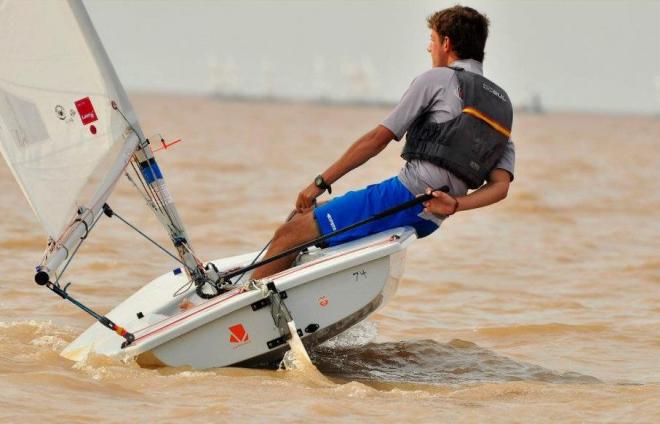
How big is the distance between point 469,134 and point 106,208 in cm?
167

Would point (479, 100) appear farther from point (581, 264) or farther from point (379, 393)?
point (581, 264)

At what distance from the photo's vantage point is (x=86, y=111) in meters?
5.53

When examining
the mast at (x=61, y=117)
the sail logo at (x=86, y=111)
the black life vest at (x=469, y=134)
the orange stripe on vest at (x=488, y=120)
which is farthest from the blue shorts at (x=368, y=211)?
the sail logo at (x=86, y=111)

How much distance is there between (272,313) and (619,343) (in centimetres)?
259

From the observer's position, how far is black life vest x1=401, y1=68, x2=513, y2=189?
17.5ft

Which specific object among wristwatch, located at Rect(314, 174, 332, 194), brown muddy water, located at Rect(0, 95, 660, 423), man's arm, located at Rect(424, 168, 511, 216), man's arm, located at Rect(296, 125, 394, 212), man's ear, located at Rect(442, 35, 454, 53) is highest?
man's ear, located at Rect(442, 35, 454, 53)

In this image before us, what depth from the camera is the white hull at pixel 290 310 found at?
5312 mm

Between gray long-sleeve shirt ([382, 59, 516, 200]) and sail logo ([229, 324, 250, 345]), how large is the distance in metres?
0.96

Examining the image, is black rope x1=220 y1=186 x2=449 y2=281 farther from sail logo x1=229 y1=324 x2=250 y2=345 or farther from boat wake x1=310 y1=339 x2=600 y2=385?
boat wake x1=310 y1=339 x2=600 y2=385

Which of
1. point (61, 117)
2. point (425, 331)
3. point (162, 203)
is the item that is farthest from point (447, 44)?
point (425, 331)

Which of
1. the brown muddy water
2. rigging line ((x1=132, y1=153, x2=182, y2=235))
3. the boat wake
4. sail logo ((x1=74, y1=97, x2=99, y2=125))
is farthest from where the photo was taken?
the boat wake

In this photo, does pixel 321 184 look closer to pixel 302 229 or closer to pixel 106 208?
pixel 302 229

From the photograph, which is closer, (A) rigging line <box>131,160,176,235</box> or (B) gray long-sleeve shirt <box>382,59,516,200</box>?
(B) gray long-sleeve shirt <box>382,59,516,200</box>

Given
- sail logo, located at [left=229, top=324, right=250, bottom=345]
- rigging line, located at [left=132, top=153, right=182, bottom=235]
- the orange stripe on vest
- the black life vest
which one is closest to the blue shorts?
the black life vest
